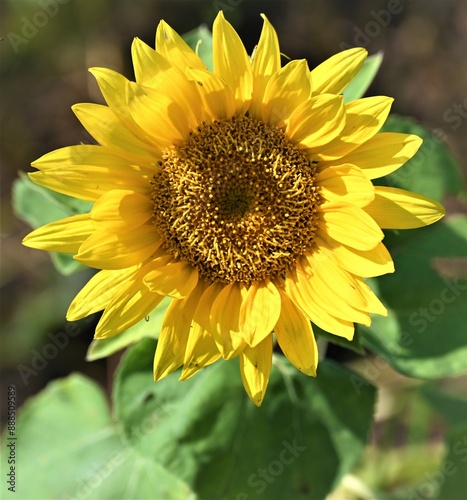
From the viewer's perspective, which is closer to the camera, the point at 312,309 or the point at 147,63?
the point at 147,63

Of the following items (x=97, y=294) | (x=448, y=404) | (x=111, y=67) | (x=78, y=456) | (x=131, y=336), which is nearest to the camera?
(x=97, y=294)

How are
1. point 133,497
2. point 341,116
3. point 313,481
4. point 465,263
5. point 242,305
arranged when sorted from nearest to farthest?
1. point 341,116
2. point 242,305
3. point 313,481
4. point 133,497
5. point 465,263

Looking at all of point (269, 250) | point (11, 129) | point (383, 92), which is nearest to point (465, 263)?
point (383, 92)

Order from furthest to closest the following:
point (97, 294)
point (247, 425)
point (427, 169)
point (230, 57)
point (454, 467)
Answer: point (454, 467) < point (427, 169) < point (247, 425) < point (97, 294) < point (230, 57)

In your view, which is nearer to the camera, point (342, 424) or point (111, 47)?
point (342, 424)

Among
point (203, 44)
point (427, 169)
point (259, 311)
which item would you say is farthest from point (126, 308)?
point (427, 169)

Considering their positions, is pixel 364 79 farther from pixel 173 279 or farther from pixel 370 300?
pixel 173 279

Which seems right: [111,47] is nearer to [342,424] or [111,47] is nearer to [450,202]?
[450,202]
